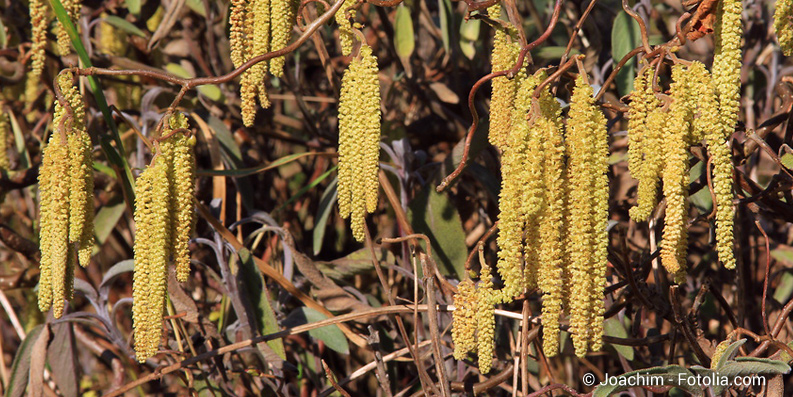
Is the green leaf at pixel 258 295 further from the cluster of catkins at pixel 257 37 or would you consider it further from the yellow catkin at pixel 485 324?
the yellow catkin at pixel 485 324

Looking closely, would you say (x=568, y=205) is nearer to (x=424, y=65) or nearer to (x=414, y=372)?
(x=414, y=372)

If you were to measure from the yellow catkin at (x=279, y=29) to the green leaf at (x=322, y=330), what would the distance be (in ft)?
2.08

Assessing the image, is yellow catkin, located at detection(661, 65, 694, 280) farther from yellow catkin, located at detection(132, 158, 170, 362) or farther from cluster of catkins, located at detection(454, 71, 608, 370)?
yellow catkin, located at detection(132, 158, 170, 362)

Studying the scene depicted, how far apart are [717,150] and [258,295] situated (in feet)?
3.15

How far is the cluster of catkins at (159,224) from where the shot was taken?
988mm

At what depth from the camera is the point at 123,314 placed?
2242 mm

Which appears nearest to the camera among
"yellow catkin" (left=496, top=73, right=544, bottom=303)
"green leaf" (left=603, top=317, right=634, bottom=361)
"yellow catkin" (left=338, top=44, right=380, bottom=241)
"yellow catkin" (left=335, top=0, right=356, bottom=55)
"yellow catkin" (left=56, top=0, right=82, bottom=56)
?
"yellow catkin" (left=496, top=73, right=544, bottom=303)

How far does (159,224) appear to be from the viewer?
98 cm

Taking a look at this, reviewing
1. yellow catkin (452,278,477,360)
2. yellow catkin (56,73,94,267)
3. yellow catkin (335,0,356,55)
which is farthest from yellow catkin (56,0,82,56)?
yellow catkin (452,278,477,360)

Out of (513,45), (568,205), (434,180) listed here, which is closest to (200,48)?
(434,180)

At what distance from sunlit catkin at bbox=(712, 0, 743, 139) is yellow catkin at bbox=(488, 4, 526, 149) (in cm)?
26

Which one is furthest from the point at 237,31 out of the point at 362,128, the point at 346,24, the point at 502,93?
the point at 502,93

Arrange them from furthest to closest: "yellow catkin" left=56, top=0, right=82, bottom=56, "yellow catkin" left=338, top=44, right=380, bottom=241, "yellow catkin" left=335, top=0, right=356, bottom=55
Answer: "yellow catkin" left=56, top=0, right=82, bottom=56, "yellow catkin" left=335, top=0, right=356, bottom=55, "yellow catkin" left=338, top=44, right=380, bottom=241

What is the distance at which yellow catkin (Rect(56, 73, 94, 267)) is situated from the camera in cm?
102
